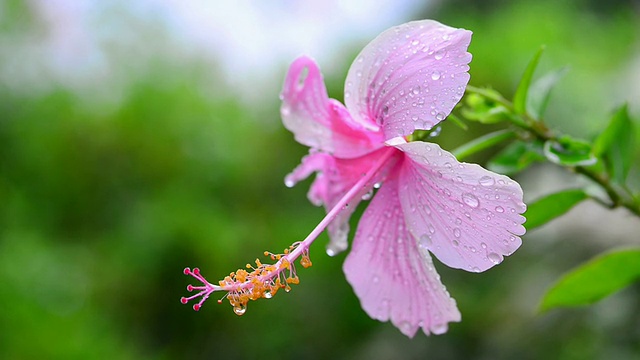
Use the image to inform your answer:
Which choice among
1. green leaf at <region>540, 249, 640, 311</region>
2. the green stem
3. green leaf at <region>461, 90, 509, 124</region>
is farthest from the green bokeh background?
green leaf at <region>461, 90, 509, 124</region>

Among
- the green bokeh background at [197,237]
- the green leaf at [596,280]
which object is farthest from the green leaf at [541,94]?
the green bokeh background at [197,237]

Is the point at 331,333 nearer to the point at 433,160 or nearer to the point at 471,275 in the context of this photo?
the point at 471,275

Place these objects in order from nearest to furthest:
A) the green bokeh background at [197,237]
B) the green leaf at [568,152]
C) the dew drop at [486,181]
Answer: the dew drop at [486,181]
the green leaf at [568,152]
the green bokeh background at [197,237]

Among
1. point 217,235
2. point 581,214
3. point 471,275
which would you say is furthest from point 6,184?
point 581,214

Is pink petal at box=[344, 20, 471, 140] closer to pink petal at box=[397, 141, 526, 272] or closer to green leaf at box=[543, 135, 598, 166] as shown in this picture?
pink petal at box=[397, 141, 526, 272]

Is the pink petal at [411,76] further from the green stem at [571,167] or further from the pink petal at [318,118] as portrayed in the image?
the green stem at [571,167]

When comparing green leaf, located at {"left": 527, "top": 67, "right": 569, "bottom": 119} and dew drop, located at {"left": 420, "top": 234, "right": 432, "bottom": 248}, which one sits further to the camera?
green leaf, located at {"left": 527, "top": 67, "right": 569, "bottom": 119}

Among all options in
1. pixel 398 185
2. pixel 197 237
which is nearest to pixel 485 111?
pixel 398 185
